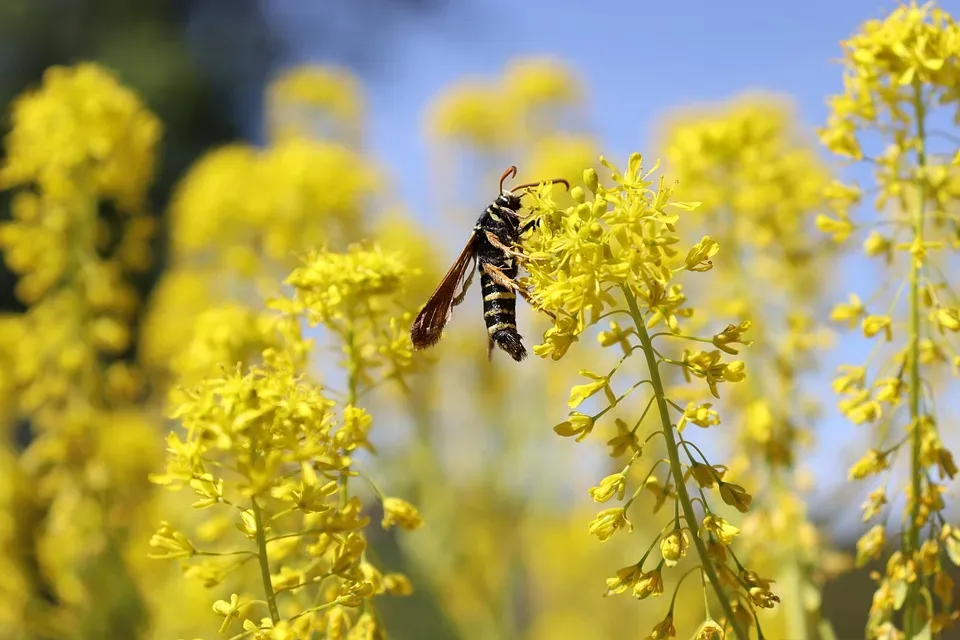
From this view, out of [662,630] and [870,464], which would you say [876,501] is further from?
[662,630]

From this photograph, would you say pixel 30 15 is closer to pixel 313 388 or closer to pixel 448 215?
pixel 448 215

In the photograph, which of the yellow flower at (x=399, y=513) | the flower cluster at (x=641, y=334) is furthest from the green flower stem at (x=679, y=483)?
the yellow flower at (x=399, y=513)

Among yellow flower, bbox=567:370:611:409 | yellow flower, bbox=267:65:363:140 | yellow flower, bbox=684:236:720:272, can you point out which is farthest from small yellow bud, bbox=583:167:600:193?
yellow flower, bbox=267:65:363:140

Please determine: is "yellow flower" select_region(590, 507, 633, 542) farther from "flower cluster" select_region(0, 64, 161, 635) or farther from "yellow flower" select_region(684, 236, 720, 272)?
"flower cluster" select_region(0, 64, 161, 635)

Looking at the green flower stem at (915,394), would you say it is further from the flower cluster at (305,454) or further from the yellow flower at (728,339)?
the flower cluster at (305,454)

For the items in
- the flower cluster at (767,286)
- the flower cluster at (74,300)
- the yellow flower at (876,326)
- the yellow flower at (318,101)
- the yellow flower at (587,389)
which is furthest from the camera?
the yellow flower at (318,101)

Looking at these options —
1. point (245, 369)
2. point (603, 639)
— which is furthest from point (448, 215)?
point (245, 369)
